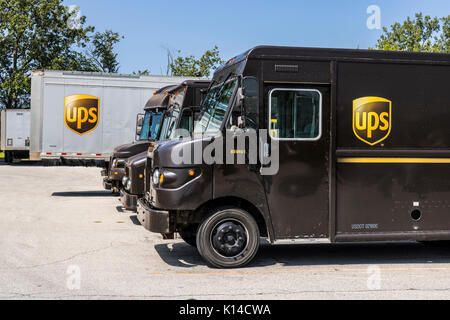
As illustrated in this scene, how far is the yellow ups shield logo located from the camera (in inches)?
293

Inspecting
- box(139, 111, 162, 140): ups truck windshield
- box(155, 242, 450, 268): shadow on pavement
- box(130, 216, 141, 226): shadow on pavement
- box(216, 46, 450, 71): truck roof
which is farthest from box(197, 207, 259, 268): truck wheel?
box(139, 111, 162, 140): ups truck windshield

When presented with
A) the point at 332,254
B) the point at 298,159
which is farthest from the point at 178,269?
the point at 332,254

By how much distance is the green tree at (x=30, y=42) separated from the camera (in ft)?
129

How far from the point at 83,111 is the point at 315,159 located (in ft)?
39.4

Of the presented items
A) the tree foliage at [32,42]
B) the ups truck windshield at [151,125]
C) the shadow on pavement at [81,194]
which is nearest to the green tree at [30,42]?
the tree foliage at [32,42]

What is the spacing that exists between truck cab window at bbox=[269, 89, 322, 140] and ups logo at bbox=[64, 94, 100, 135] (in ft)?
→ 37.9

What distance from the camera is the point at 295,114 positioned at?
23.9ft

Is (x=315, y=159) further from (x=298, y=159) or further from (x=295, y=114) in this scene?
(x=295, y=114)

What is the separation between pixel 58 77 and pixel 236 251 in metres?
12.3

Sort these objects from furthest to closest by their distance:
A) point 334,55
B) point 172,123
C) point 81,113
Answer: point 81,113
point 172,123
point 334,55

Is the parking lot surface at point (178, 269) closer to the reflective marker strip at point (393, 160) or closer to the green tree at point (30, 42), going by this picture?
the reflective marker strip at point (393, 160)

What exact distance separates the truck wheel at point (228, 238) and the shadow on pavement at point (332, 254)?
0.33 metres

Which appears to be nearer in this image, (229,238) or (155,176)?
(229,238)
